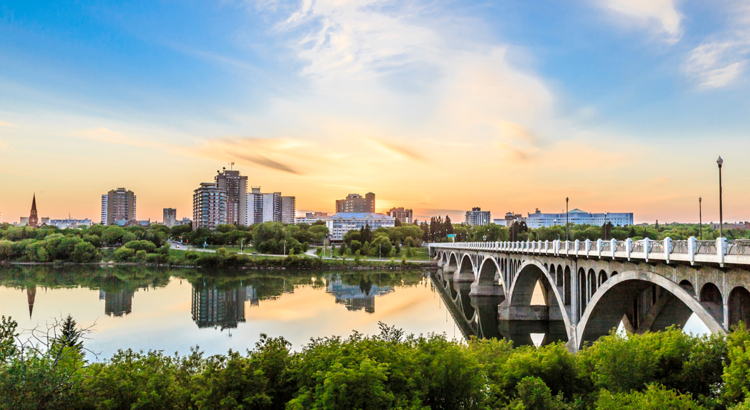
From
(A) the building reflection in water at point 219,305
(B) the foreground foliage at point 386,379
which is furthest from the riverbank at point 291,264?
(B) the foreground foliage at point 386,379

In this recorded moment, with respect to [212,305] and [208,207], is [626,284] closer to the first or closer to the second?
[212,305]

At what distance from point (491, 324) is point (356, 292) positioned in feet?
92.1

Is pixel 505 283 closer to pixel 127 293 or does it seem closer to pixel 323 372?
pixel 323 372

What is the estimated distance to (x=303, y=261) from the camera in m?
99.4

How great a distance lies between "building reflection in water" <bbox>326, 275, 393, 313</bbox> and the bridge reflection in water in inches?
374

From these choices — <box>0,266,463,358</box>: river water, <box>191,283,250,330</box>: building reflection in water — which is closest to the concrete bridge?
<box>0,266,463,358</box>: river water

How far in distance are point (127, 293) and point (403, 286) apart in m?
40.0

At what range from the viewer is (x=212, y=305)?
5453cm

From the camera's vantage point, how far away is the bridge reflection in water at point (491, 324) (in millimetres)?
38000

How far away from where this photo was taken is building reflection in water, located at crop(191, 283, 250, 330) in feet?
148

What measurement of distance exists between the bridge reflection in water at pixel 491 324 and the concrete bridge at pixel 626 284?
27 cm

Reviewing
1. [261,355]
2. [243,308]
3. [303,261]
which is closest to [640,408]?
[261,355]

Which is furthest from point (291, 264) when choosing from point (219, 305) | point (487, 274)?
point (487, 274)

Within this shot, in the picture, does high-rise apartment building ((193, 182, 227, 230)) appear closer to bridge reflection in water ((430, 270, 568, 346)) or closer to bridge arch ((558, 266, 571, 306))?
bridge reflection in water ((430, 270, 568, 346))
